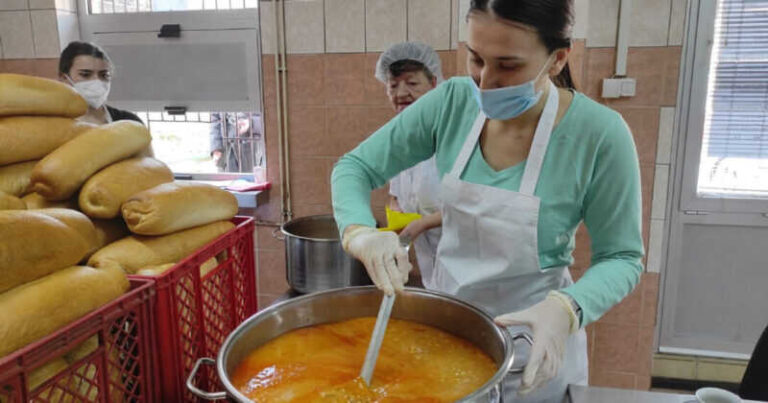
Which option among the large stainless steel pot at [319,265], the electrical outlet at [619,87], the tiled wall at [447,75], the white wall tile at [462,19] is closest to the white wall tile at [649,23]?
the tiled wall at [447,75]

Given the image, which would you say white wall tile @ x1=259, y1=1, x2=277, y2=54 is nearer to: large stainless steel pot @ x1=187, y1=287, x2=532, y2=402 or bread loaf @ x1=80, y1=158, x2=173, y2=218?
bread loaf @ x1=80, y1=158, x2=173, y2=218

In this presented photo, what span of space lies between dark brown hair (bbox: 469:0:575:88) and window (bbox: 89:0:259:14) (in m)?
2.06

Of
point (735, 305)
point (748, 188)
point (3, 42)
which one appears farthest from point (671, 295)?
point (3, 42)

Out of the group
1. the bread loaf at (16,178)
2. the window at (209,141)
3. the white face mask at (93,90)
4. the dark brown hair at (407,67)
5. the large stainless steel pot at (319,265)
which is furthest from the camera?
the window at (209,141)

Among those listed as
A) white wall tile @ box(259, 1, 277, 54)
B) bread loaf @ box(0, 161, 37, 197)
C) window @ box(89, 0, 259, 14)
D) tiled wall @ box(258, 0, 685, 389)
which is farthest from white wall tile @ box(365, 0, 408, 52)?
bread loaf @ box(0, 161, 37, 197)

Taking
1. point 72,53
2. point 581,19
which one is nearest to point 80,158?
point 72,53

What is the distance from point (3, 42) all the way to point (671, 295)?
3.71 m

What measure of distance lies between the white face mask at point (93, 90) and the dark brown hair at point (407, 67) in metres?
1.26

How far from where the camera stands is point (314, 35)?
2562 mm

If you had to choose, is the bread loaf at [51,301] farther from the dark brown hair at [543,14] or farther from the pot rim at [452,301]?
the dark brown hair at [543,14]

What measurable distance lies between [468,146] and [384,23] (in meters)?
1.48

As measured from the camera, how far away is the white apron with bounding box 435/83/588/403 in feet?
3.64

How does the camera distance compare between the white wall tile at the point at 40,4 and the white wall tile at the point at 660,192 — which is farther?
the white wall tile at the point at 40,4

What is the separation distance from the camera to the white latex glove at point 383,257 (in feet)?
3.18
